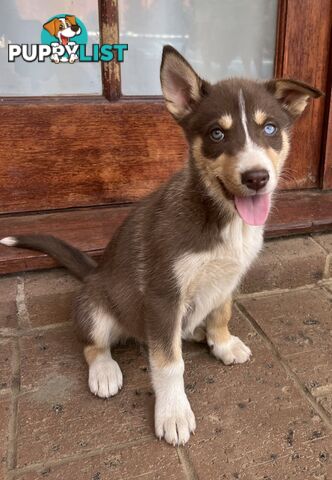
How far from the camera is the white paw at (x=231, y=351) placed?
2.20 m

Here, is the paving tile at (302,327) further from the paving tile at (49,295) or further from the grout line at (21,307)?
the grout line at (21,307)

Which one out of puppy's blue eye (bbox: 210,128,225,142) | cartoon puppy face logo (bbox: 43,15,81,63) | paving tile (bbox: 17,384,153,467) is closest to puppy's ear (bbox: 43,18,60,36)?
cartoon puppy face logo (bbox: 43,15,81,63)

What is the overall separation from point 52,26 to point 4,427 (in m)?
2.25

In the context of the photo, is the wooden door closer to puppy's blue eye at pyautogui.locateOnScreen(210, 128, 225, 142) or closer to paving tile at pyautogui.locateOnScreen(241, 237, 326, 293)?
paving tile at pyautogui.locateOnScreen(241, 237, 326, 293)

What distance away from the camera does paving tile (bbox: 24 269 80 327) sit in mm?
2576

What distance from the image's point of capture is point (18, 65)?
2.86 m

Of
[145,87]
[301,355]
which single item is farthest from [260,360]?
[145,87]

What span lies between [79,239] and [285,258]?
1360mm

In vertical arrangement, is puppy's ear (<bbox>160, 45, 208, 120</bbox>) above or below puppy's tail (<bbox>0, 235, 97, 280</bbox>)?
above

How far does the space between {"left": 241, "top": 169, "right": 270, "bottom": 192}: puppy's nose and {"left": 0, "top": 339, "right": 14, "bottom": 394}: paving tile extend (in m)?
1.35

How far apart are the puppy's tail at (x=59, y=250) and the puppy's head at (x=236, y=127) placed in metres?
0.92

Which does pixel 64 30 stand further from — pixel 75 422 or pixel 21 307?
pixel 75 422

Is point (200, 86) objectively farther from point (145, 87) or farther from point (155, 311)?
point (145, 87)

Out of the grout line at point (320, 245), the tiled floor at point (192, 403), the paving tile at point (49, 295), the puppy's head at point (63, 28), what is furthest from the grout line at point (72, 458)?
the puppy's head at point (63, 28)
